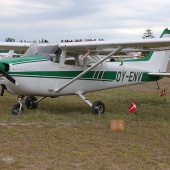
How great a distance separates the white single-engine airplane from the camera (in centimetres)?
851

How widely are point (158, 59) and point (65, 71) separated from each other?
4.52 m

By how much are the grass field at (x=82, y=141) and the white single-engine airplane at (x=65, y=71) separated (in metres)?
0.63

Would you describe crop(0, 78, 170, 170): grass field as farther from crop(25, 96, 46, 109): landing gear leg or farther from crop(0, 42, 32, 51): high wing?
crop(0, 42, 32, 51): high wing

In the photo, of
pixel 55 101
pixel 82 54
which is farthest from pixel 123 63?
pixel 55 101

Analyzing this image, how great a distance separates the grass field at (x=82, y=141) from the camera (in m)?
4.82

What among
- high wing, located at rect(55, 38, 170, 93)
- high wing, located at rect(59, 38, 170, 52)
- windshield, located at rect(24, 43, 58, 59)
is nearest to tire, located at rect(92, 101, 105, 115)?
high wing, located at rect(55, 38, 170, 93)

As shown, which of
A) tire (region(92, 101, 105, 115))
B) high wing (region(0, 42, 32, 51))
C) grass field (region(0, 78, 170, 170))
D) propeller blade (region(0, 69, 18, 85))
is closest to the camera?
grass field (region(0, 78, 170, 170))

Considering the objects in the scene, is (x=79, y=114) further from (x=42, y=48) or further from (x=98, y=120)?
(x=42, y=48)

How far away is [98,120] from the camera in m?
8.47

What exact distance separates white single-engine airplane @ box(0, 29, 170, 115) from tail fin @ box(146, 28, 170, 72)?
54.6 inches

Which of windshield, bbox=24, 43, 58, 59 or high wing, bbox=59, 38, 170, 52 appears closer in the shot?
high wing, bbox=59, 38, 170, 52

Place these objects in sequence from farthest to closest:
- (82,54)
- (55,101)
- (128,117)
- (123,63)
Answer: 1. (55,101)
2. (123,63)
3. (82,54)
4. (128,117)

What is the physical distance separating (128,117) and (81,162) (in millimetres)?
4343

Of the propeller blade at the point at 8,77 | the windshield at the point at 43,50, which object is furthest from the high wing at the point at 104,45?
the propeller blade at the point at 8,77
